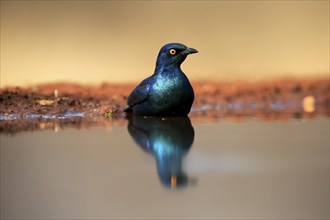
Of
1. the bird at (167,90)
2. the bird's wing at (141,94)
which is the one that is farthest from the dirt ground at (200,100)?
the bird at (167,90)

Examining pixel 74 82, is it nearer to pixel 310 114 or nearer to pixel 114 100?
pixel 114 100

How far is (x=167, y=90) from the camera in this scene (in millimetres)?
6770

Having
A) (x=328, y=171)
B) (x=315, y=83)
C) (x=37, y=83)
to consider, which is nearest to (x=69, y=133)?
(x=328, y=171)

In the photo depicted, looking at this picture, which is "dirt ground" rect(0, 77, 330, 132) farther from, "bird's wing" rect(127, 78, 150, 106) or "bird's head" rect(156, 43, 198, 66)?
"bird's head" rect(156, 43, 198, 66)

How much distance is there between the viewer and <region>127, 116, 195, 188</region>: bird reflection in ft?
12.8

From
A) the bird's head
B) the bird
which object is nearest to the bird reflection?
the bird

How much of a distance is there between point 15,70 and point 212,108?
332 centimetres

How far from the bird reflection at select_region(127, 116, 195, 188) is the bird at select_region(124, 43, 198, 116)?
0.11m

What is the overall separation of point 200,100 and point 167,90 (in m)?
2.49

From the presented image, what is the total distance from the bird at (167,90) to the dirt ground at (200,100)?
2.14 feet

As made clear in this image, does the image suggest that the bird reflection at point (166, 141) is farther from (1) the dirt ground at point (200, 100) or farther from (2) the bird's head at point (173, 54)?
(1) the dirt ground at point (200, 100)

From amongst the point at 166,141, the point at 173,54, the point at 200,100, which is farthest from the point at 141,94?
the point at 200,100

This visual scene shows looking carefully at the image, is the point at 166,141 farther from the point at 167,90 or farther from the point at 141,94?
the point at 141,94

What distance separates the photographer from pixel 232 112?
7.98 m
